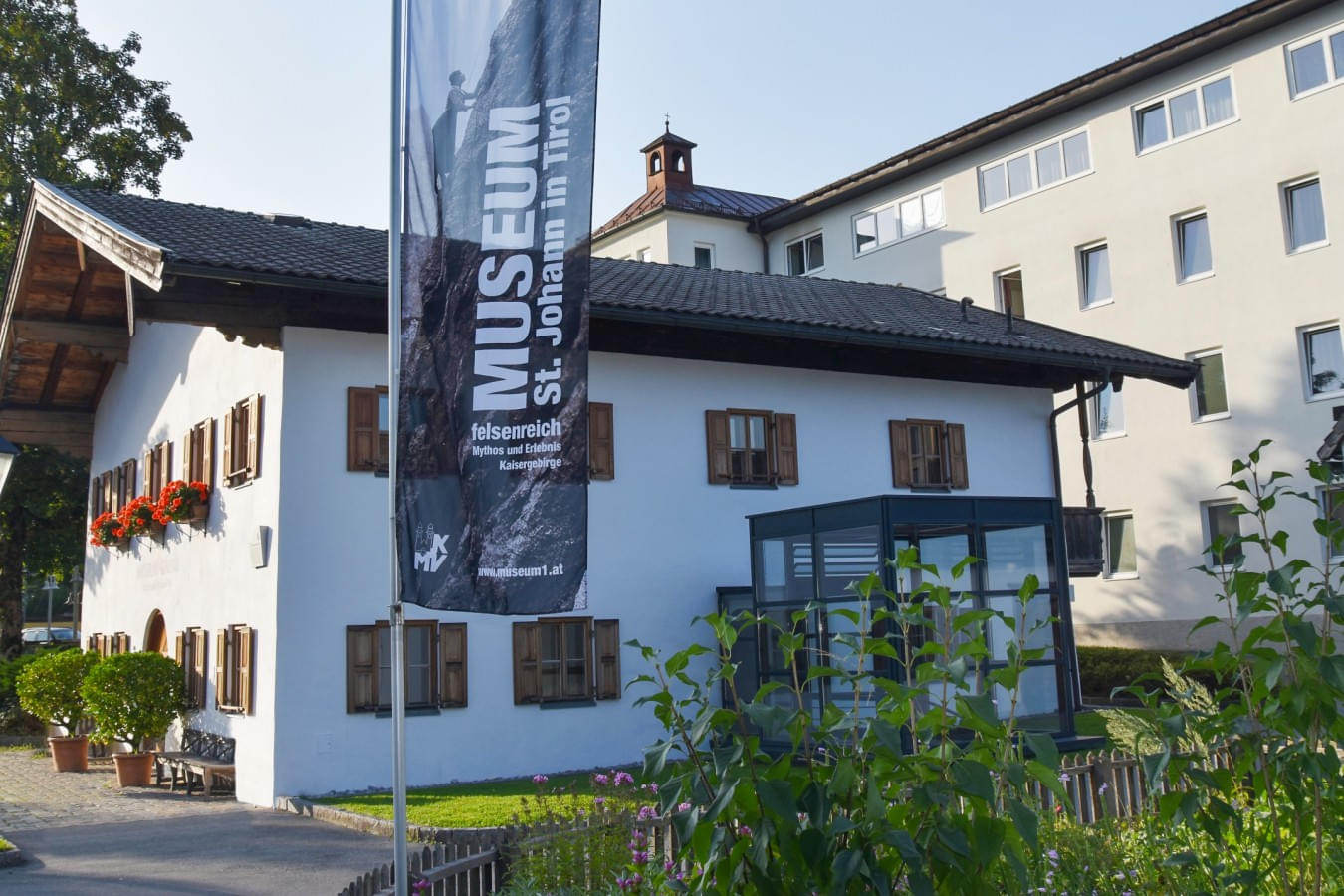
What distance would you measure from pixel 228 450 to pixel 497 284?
979 cm

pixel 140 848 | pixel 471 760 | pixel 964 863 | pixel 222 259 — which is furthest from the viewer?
pixel 471 760

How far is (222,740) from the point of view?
48.4 feet

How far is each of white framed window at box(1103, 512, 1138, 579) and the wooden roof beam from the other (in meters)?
19.5

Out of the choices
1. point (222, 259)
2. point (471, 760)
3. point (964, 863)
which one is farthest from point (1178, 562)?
point (964, 863)

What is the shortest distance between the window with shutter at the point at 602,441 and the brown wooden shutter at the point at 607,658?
1689 millimetres

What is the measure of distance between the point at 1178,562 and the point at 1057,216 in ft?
26.3

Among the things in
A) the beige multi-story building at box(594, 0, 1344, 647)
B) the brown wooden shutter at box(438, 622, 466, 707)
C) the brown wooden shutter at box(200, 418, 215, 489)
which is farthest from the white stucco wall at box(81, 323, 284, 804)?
the beige multi-story building at box(594, 0, 1344, 647)

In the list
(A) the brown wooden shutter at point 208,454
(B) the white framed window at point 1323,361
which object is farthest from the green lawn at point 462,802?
(B) the white framed window at point 1323,361

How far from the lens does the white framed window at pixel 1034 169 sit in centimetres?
Answer: 2939

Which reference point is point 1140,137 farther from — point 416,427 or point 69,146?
point 416,427

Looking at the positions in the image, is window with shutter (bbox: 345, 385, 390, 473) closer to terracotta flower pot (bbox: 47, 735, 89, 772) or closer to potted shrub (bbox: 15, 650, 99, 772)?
potted shrub (bbox: 15, 650, 99, 772)

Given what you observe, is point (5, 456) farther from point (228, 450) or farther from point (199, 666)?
point (199, 666)

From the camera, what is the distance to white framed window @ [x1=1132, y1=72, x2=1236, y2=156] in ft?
86.8

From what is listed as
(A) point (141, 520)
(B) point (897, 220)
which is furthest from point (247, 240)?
(B) point (897, 220)
